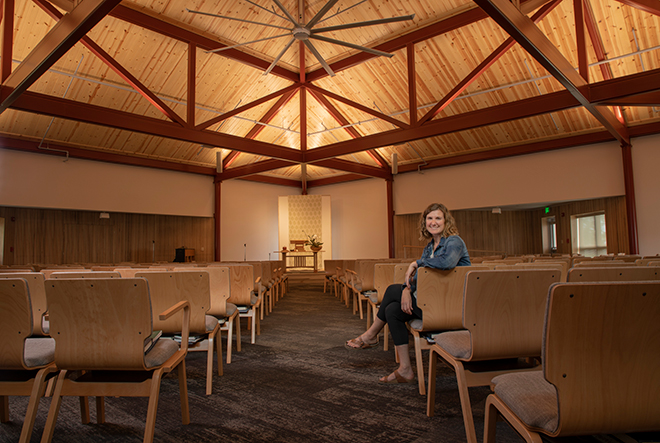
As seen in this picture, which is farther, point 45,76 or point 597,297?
point 45,76

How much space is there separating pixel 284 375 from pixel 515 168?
33.0ft

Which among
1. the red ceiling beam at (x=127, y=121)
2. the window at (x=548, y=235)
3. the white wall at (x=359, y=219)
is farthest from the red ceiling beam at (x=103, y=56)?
the window at (x=548, y=235)

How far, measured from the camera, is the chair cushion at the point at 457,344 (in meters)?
1.84

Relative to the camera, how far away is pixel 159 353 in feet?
6.06

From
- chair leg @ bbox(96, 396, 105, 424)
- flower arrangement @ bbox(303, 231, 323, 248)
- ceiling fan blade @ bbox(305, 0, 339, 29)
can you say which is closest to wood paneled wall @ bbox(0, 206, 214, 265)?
flower arrangement @ bbox(303, 231, 323, 248)

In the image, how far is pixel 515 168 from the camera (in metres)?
11.0

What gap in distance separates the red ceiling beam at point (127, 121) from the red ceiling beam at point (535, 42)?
607 cm

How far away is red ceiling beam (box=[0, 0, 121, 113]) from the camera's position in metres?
3.99

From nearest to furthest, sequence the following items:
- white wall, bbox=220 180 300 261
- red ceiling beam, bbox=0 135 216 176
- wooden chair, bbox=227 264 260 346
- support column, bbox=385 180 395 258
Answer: wooden chair, bbox=227 264 260 346, red ceiling beam, bbox=0 135 216 176, support column, bbox=385 180 395 258, white wall, bbox=220 180 300 261

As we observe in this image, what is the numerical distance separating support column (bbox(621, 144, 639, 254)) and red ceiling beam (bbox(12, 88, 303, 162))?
8100 mm

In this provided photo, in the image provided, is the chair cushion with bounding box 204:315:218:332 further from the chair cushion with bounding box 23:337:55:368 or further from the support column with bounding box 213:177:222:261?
the support column with bounding box 213:177:222:261

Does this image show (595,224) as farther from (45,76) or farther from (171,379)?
(45,76)

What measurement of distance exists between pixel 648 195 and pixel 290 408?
10.00 m

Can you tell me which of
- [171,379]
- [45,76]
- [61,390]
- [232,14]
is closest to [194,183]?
[45,76]
